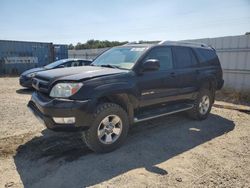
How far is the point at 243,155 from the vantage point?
419cm

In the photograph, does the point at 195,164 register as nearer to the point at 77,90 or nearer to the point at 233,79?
the point at 77,90

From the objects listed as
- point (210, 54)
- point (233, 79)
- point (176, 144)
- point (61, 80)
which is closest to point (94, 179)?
point (61, 80)

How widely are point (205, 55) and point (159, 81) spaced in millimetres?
2252

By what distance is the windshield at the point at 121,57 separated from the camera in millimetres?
4688

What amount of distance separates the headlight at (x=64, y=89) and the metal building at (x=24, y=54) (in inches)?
657

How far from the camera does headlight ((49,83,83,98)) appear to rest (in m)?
3.69

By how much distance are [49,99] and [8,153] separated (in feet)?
3.99

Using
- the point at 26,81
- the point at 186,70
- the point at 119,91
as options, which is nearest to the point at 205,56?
the point at 186,70

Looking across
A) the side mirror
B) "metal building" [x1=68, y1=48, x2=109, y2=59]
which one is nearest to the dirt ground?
the side mirror

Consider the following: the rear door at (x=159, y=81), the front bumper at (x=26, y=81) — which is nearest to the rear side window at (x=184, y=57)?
the rear door at (x=159, y=81)

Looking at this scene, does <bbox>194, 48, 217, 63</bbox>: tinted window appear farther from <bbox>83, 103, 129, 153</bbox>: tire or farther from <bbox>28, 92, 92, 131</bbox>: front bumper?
<bbox>28, 92, 92, 131</bbox>: front bumper

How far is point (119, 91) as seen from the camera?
4094 millimetres

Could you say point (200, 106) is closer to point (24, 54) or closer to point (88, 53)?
point (88, 53)

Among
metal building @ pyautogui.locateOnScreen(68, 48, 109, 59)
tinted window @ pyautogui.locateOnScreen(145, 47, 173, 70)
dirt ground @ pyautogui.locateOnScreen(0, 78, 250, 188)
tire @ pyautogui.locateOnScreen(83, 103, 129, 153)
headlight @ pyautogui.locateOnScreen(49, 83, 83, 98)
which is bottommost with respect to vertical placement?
dirt ground @ pyautogui.locateOnScreen(0, 78, 250, 188)
